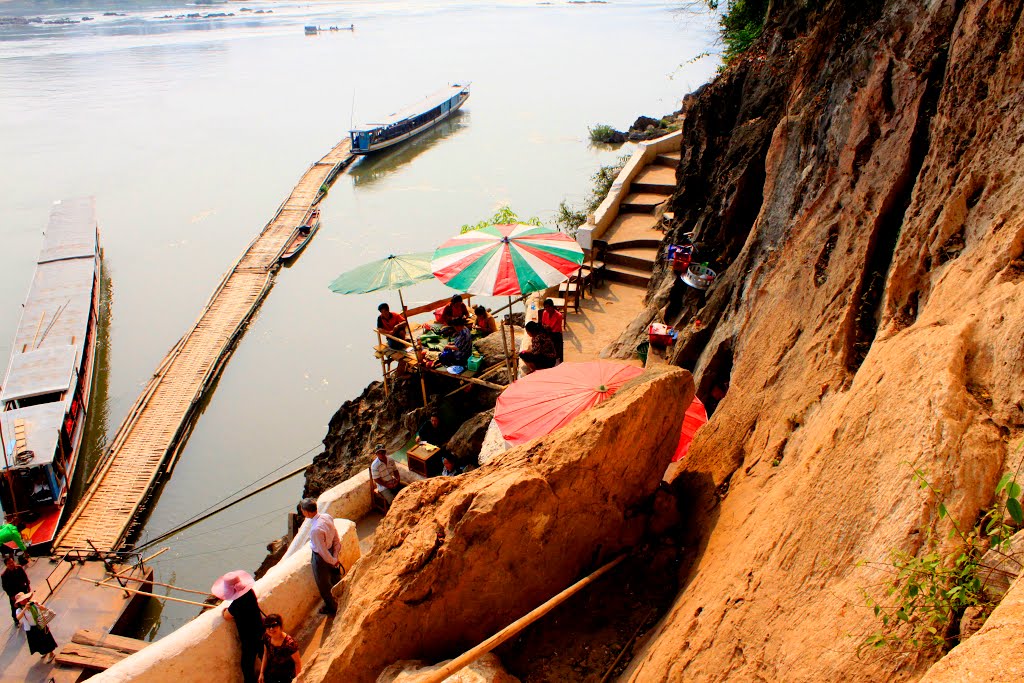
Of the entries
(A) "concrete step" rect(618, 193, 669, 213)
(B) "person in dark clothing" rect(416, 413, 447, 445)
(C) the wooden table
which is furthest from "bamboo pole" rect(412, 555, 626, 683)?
(A) "concrete step" rect(618, 193, 669, 213)

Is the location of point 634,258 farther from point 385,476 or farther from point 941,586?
point 941,586

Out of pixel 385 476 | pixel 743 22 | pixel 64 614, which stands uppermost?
pixel 743 22

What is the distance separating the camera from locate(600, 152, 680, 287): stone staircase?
14852mm

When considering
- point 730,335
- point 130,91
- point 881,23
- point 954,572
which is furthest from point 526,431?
point 130,91

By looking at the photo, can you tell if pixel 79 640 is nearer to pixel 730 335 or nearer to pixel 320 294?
pixel 730 335

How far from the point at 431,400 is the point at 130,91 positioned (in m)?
52.6

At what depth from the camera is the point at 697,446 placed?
588 cm

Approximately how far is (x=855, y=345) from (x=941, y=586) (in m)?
2.60

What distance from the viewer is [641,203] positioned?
17078 mm

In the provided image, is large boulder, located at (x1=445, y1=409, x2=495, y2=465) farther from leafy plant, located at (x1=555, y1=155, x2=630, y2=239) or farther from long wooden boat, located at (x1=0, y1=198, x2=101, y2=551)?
leafy plant, located at (x1=555, y1=155, x2=630, y2=239)

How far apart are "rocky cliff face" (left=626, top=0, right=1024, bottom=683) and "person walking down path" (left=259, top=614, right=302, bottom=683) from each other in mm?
3273

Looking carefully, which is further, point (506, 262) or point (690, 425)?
point (506, 262)

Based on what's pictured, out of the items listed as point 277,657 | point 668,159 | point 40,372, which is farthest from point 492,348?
point 40,372

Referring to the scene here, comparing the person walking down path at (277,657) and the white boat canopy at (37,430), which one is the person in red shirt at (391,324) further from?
the white boat canopy at (37,430)
